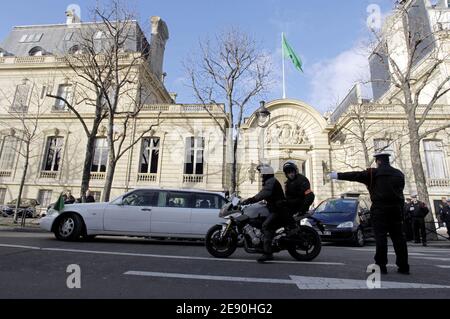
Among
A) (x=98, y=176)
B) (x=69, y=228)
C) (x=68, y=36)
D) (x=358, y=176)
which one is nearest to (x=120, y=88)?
(x=98, y=176)

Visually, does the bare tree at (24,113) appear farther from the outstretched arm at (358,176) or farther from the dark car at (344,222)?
the outstretched arm at (358,176)

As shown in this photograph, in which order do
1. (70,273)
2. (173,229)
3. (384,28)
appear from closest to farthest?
1. (70,273)
2. (173,229)
3. (384,28)

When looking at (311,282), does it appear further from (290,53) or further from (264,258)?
(290,53)

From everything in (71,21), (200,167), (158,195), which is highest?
(71,21)

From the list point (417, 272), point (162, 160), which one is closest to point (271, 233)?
point (417, 272)

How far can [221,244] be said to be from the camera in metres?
6.14

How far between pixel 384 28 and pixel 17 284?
21.2 meters

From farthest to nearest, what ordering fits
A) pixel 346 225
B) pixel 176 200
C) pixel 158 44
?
pixel 158 44, pixel 346 225, pixel 176 200

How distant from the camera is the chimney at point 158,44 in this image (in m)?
31.4

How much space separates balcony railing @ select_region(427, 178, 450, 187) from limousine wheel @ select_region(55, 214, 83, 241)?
80.7 feet

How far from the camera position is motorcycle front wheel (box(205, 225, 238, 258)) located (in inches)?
240

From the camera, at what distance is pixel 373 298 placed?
10.5 ft

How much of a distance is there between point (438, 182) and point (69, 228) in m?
25.5
